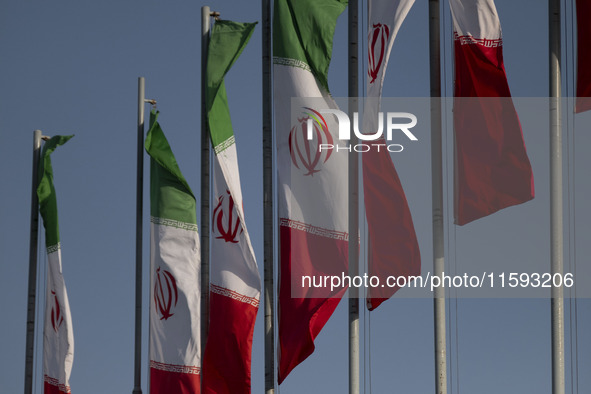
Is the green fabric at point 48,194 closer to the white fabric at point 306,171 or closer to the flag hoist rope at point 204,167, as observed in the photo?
the flag hoist rope at point 204,167

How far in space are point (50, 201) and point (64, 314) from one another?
3.29 m

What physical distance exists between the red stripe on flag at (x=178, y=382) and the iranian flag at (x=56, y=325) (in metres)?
4.62

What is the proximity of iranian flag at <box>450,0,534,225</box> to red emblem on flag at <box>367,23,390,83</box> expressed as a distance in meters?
1.28

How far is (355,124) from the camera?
2361 centimetres

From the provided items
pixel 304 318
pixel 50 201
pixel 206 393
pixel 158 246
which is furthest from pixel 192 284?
pixel 50 201

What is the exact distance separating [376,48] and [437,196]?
2.61 meters

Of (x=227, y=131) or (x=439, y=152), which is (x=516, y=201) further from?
(x=227, y=131)

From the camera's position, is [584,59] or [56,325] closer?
[584,59]

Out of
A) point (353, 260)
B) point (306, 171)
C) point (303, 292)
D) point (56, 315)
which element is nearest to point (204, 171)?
point (306, 171)

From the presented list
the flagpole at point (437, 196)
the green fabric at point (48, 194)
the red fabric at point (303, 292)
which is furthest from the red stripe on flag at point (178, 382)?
the flagpole at point (437, 196)

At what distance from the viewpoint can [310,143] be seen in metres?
24.0

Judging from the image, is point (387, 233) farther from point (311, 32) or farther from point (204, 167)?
point (204, 167)

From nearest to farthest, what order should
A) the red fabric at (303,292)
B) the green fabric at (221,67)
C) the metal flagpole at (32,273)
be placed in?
the red fabric at (303,292)
the green fabric at (221,67)
the metal flagpole at (32,273)

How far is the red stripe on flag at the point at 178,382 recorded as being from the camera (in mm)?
26891
